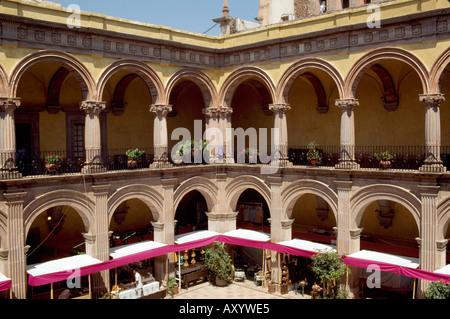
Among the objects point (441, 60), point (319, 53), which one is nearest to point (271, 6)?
point (319, 53)

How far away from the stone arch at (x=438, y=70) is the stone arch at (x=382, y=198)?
370 centimetres

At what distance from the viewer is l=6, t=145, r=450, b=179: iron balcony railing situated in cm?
1744

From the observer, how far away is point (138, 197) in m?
18.6

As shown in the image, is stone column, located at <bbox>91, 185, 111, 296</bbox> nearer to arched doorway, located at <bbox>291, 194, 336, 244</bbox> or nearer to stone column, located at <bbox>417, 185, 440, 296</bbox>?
arched doorway, located at <bbox>291, 194, 336, 244</bbox>

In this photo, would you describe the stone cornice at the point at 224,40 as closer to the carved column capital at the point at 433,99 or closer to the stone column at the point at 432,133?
the carved column capital at the point at 433,99

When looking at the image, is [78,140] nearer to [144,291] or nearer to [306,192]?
[144,291]

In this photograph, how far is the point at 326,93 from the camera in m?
21.8

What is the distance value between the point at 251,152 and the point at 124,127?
6288mm

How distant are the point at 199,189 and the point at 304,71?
6959 millimetres

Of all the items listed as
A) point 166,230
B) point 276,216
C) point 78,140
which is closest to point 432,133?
point 276,216

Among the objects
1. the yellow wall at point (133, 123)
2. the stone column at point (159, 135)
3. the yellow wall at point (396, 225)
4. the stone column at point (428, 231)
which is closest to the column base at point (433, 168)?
the stone column at point (428, 231)

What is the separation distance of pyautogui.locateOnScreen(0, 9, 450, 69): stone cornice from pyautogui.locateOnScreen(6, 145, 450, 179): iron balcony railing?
4.08 metres

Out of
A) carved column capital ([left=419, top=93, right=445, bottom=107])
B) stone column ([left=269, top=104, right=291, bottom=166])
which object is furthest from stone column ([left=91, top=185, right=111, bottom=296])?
carved column capital ([left=419, top=93, right=445, bottom=107])

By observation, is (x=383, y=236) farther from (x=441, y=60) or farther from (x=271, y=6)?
(x=271, y=6)
